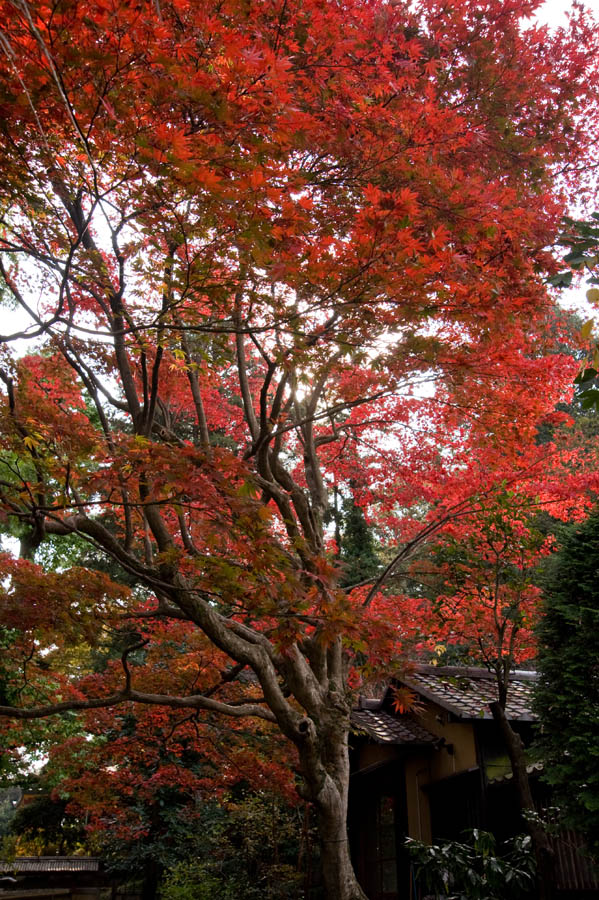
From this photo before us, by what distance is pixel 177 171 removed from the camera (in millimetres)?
3635

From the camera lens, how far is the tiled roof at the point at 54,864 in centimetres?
1623

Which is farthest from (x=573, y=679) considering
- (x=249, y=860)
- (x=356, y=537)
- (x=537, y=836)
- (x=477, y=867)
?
(x=356, y=537)

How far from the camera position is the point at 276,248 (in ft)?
14.6

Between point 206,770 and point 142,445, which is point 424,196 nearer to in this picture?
point 142,445

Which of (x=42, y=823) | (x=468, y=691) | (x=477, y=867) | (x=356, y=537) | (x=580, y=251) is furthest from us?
(x=356, y=537)

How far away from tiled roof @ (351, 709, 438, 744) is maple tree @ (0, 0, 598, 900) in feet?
8.37

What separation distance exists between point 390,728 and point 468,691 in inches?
64.2

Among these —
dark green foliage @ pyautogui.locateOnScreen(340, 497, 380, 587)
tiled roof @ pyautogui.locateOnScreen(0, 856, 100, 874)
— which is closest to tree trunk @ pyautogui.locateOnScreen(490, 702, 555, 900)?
dark green foliage @ pyautogui.locateOnScreen(340, 497, 380, 587)

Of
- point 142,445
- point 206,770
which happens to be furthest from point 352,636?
point 206,770

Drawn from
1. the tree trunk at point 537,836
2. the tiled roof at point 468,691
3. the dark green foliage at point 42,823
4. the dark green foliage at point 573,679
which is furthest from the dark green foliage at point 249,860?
the dark green foliage at point 42,823

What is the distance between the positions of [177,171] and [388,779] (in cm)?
1018

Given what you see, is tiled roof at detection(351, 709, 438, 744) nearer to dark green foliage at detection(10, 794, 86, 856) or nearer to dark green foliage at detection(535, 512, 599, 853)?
dark green foliage at detection(535, 512, 599, 853)

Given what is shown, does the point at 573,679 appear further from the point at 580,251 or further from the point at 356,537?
the point at 356,537

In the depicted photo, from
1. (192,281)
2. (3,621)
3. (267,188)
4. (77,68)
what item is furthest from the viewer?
(3,621)
